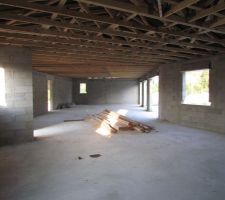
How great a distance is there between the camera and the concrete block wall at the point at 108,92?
60.5 feet

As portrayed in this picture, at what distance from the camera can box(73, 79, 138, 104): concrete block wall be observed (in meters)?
18.4

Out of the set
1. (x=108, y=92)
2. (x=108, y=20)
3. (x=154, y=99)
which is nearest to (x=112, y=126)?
(x=108, y=20)

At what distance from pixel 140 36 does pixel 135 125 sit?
11.2 feet

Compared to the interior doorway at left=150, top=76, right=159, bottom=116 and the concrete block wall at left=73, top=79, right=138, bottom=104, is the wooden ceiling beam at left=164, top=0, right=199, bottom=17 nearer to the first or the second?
the interior doorway at left=150, top=76, right=159, bottom=116

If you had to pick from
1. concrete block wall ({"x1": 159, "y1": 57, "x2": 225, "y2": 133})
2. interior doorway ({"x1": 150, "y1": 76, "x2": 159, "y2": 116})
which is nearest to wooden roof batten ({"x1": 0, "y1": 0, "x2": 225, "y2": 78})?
concrete block wall ({"x1": 159, "y1": 57, "x2": 225, "y2": 133})

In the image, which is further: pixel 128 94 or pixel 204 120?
pixel 128 94

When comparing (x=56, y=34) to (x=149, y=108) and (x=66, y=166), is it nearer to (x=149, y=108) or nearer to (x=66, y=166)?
(x=66, y=166)

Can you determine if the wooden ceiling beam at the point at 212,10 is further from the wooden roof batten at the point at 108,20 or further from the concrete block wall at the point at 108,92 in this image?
the concrete block wall at the point at 108,92

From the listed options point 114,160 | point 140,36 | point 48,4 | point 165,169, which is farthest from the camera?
point 140,36

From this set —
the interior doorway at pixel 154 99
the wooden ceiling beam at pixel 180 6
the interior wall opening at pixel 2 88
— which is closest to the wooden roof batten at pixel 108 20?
the wooden ceiling beam at pixel 180 6

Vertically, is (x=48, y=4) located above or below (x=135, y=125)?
above

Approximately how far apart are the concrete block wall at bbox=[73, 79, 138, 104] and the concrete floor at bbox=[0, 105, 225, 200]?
13054mm

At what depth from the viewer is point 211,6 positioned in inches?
121

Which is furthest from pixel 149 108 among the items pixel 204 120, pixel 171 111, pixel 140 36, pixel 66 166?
pixel 66 166
